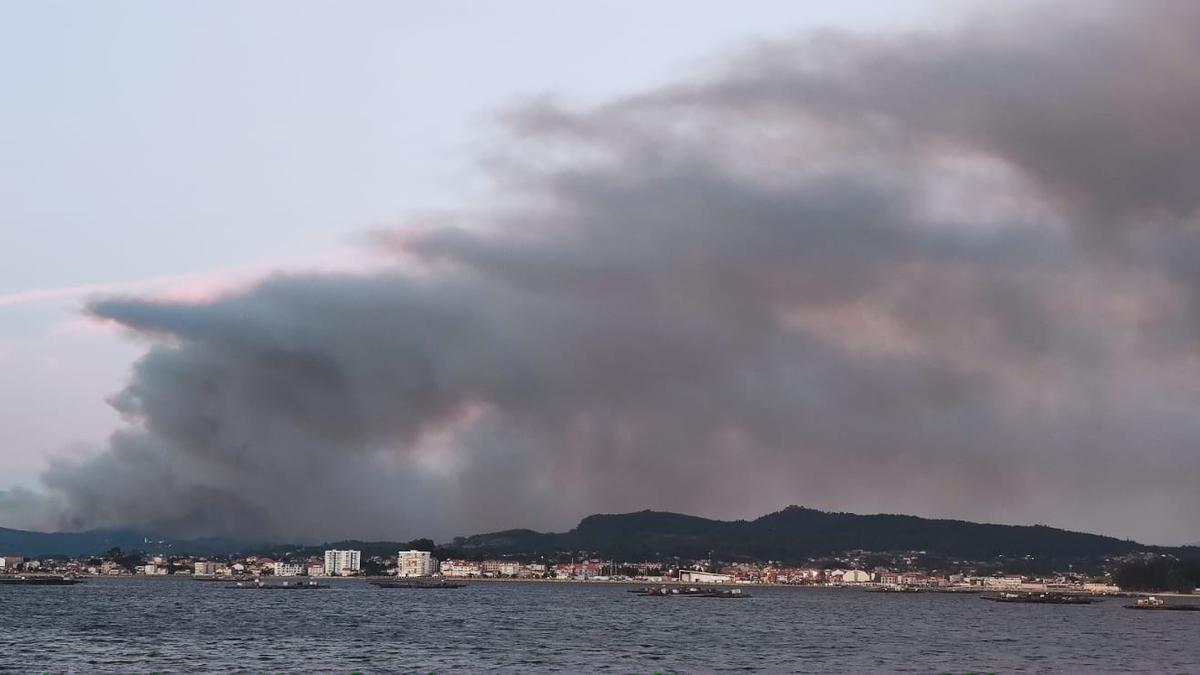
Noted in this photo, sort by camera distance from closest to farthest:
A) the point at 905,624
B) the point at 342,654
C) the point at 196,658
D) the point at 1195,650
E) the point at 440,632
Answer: the point at 196,658, the point at 342,654, the point at 1195,650, the point at 440,632, the point at 905,624

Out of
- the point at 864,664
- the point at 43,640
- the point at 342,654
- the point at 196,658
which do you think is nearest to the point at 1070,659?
the point at 864,664

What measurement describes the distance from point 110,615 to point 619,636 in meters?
81.8

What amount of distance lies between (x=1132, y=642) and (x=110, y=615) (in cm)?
13662

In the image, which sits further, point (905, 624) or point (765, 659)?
point (905, 624)

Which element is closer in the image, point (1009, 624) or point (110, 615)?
point (110, 615)

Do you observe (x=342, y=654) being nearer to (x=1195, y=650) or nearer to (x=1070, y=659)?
(x=1070, y=659)

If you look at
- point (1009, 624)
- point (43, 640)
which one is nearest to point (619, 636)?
point (43, 640)

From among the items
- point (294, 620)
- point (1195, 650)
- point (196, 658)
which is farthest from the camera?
point (294, 620)

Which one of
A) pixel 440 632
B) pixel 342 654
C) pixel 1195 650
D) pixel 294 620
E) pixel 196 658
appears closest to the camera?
pixel 196 658

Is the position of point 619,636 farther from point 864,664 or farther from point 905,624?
point 905,624

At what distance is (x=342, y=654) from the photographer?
112m

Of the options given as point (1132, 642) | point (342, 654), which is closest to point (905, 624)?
point (1132, 642)

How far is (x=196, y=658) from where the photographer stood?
345 ft

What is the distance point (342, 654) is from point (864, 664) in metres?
44.6
